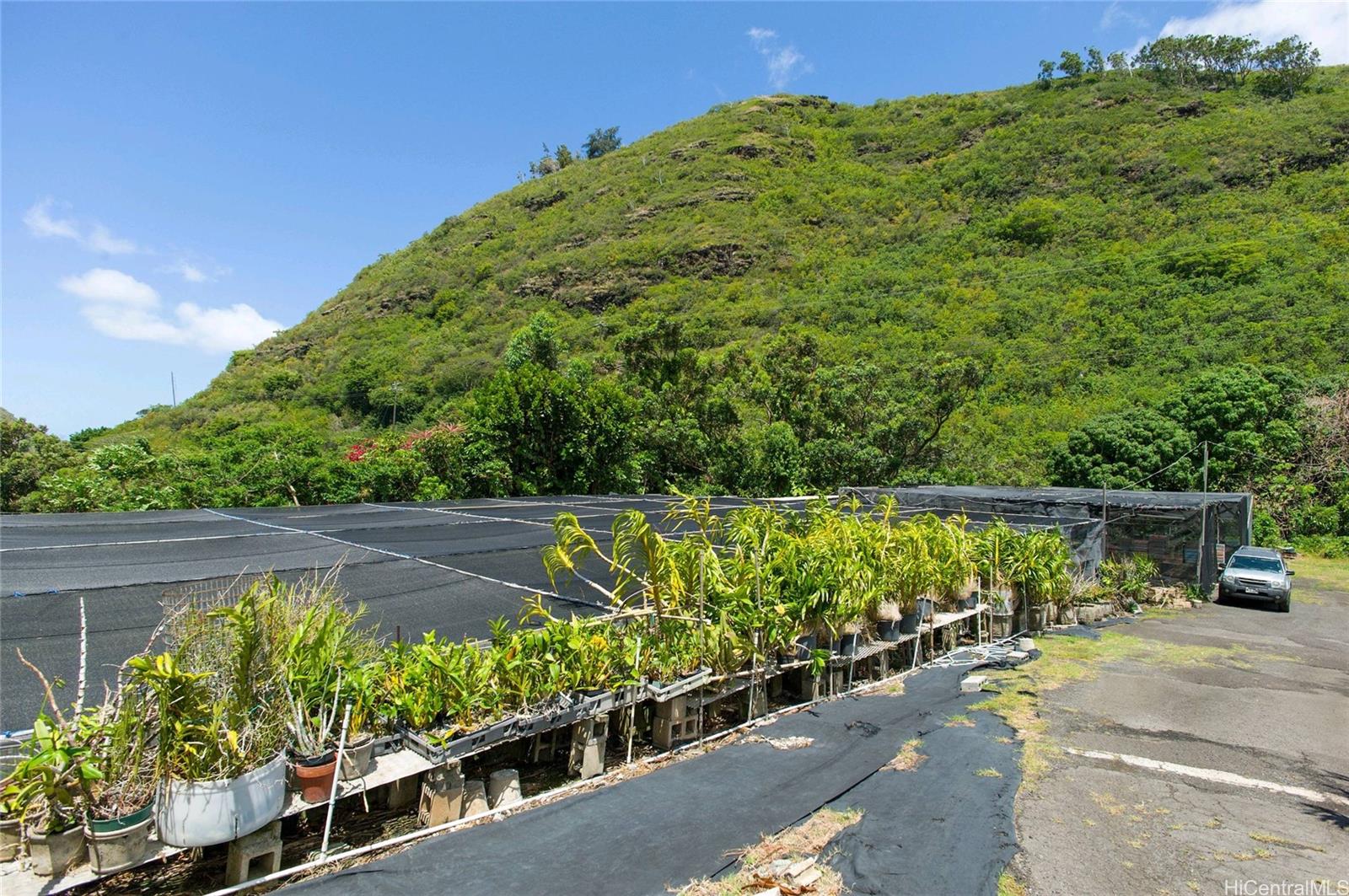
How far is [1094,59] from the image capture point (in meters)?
Result: 55.7

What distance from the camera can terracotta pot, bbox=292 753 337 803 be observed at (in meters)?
2.69

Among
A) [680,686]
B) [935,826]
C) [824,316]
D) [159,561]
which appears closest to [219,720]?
[680,686]

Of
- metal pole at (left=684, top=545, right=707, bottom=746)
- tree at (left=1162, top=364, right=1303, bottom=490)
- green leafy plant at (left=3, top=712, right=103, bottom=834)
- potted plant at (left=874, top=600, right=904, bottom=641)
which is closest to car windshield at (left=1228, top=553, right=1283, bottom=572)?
tree at (left=1162, top=364, right=1303, bottom=490)

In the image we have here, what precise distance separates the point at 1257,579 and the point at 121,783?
14.8 metres

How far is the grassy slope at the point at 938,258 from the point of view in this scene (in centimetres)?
2608

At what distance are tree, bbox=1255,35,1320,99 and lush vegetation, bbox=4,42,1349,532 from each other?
3.80ft

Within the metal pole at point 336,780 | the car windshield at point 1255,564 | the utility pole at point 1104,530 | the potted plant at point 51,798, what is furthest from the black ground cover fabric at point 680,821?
the car windshield at point 1255,564

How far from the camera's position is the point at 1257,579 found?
11367 millimetres

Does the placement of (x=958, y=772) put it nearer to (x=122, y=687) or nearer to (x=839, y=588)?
(x=839, y=588)

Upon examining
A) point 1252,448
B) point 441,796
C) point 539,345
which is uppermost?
point 539,345

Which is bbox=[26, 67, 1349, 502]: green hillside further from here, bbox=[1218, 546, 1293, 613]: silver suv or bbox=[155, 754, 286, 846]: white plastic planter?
bbox=[155, 754, 286, 846]: white plastic planter

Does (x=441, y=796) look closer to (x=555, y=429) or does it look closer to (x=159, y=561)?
(x=159, y=561)

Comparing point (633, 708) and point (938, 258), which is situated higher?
point (938, 258)

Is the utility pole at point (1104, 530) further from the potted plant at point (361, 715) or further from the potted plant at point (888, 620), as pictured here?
the potted plant at point (361, 715)
